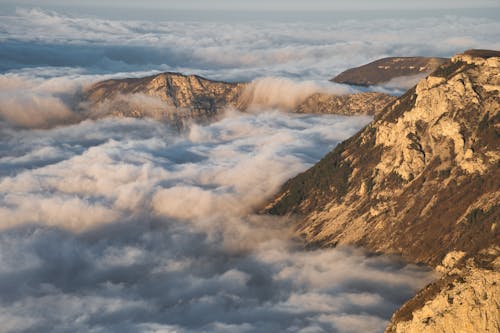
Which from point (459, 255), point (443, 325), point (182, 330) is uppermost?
point (443, 325)

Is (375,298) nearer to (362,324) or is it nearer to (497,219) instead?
(362,324)

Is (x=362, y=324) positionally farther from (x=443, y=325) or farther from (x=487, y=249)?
(x=443, y=325)

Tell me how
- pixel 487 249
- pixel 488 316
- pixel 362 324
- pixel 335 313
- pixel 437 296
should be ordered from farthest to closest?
1. pixel 335 313
2. pixel 362 324
3. pixel 487 249
4. pixel 437 296
5. pixel 488 316

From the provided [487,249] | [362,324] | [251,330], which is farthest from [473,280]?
[251,330]

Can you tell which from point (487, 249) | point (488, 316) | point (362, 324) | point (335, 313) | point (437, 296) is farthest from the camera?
point (335, 313)

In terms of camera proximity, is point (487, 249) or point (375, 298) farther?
point (375, 298)

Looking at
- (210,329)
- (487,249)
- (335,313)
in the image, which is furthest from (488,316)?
(210,329)

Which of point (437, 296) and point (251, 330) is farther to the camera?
point (251, 330)

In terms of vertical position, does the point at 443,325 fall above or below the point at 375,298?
above

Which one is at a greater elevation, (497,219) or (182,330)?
(497,219)
